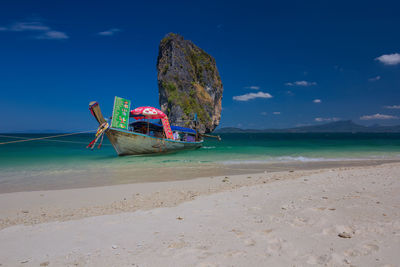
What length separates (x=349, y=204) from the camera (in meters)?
4.95

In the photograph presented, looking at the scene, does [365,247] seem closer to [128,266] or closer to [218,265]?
[218,265]

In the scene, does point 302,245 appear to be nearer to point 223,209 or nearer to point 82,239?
point 223,209

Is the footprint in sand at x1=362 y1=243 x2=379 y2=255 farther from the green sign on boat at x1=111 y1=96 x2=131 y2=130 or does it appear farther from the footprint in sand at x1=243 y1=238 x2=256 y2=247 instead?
the green sign on boat at x1=111 y1=96 x2=131 y2=130

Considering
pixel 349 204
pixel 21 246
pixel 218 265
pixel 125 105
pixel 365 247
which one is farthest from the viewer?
pixel 125 105

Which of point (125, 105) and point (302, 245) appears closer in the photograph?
point (302, 245)

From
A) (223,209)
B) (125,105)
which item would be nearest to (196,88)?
(125,105)

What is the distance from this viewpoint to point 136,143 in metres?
22.0

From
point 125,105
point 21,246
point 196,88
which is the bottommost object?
point 21,246

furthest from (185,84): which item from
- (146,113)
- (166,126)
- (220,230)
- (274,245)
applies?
(274,245)

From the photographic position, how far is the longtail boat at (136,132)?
65.6 feet

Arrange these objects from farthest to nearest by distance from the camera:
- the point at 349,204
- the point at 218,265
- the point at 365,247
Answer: the point at 349,204 → the point at 365,247 → the point at 218,265

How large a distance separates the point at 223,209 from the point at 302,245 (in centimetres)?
212

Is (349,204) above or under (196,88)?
under

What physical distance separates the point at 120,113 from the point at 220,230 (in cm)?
1871
